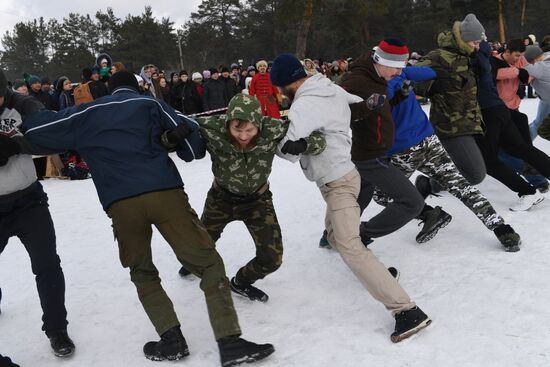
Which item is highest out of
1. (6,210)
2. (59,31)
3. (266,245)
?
(59,31)

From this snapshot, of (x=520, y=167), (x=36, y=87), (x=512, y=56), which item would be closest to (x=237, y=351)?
(x=520, y=167)

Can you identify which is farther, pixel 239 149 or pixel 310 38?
pixel 310 38

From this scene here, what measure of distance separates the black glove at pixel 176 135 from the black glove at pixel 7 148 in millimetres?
872

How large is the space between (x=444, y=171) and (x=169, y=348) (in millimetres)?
2653

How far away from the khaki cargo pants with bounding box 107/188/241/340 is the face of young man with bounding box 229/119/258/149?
0.49m

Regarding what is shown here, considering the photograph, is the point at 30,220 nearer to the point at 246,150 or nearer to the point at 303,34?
the point at 246,150

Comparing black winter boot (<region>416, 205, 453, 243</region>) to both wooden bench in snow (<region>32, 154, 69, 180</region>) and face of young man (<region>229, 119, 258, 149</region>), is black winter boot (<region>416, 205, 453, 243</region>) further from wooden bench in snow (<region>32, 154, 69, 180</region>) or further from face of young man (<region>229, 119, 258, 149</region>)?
wooden bench in snow (<region>32, 154, 69, 180</region>)

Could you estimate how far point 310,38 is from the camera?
43219mm

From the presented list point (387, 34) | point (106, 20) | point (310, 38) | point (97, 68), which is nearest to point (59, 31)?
point (106, 20)

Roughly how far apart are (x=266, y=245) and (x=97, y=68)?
7654mm

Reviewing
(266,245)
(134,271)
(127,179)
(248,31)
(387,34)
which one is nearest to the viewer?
(127,179)

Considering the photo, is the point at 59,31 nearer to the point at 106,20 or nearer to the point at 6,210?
the point at 106,20

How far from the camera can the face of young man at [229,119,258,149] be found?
297cm

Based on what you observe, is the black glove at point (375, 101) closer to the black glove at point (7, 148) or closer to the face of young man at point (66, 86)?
the black glove at point (7, 148)
